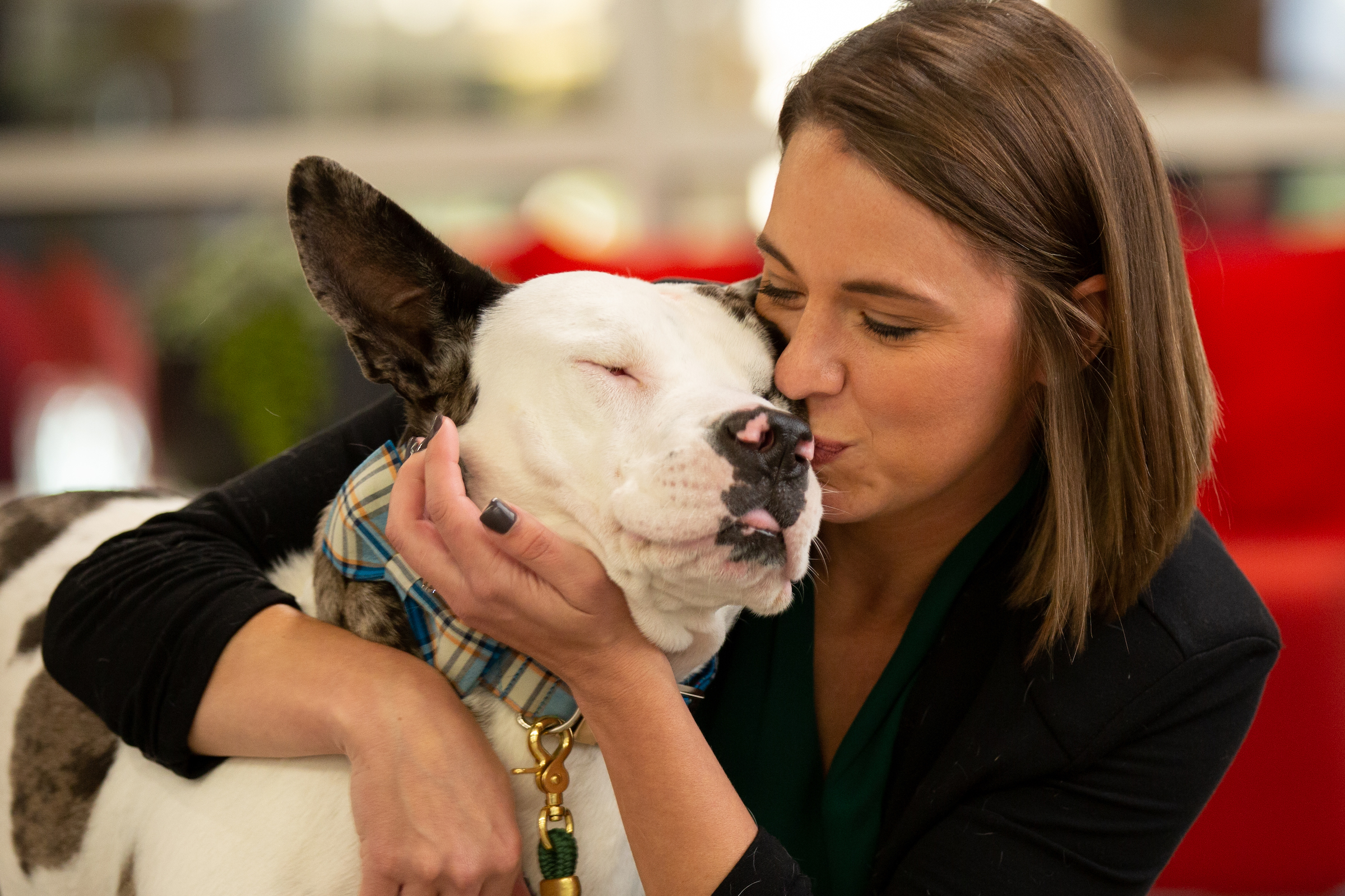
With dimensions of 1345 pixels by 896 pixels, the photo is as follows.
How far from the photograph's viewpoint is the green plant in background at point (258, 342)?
10.5 feet

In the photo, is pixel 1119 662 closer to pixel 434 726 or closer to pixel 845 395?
pixel 845 395

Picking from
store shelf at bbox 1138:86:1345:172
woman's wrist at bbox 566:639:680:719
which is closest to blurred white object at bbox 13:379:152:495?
woman's wrist at bbox 566:639:680:719

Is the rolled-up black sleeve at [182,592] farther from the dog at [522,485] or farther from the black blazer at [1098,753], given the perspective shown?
the black blazer at [1098,753]

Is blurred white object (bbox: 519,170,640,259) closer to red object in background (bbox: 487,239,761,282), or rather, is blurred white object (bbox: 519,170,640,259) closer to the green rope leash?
red object in background (bbox: 487,239,761,282)

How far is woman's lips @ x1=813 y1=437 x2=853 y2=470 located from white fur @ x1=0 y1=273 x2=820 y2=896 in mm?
84

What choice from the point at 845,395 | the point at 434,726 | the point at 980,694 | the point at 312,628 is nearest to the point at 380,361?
the point at 312,628

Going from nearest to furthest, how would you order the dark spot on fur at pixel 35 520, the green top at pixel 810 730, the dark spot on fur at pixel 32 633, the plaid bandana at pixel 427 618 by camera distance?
the plaid bandana at pixel 427 618 < the green top at pixel 810 730 < the dark spot on fur at pixel 32 633 < the dark spot on fur at pixel 35 520

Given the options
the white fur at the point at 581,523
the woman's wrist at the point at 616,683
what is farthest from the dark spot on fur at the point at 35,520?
the woman's wrist at the point at 616,683

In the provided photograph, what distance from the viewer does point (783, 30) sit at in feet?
14.3

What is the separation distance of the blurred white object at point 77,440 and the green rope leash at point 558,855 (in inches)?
107

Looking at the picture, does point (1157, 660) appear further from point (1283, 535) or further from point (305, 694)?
point (1283, 535)

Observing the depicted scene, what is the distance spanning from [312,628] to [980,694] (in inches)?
28.5

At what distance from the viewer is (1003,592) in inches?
53.0

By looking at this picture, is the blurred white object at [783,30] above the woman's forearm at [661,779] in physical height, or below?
above
